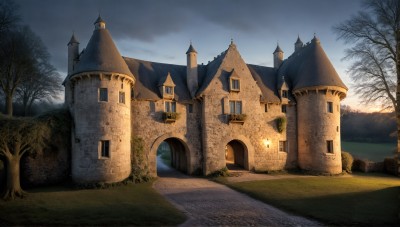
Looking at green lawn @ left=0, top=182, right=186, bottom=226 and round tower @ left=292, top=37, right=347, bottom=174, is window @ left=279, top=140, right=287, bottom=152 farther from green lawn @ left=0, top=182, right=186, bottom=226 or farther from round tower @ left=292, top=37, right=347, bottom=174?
green lawn @ left=0, top=182, right=186, bottom=226

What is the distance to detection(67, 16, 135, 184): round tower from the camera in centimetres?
2084

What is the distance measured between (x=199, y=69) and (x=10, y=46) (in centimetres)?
2025

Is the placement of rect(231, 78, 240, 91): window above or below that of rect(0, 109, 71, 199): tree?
above

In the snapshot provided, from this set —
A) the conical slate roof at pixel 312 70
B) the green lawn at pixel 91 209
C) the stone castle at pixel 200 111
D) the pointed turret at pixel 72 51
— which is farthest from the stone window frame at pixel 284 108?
the pointed turret at pixel 72 51

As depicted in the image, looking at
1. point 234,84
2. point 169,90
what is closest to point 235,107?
point 234,84

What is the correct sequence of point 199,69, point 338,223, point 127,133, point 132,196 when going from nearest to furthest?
1. point 338,223
2. point 132,196
3. point 127,133
4. point 199,69

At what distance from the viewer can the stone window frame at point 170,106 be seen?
26375mm

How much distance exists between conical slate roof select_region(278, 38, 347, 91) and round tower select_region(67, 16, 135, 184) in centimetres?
1896

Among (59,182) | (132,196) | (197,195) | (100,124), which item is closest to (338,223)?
(197,195)

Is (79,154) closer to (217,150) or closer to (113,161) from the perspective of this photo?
(113,161)

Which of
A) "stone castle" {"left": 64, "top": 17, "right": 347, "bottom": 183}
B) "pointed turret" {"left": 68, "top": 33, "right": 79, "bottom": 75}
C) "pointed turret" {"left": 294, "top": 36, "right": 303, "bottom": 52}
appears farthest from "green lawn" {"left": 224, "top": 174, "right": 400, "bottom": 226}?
"pointed turret" {"left": 294, "top": 36, "right": 303, "bottom": 52}

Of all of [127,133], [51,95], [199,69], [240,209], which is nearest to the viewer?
[240,209]

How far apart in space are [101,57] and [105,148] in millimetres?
7327

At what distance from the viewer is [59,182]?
857 inches
